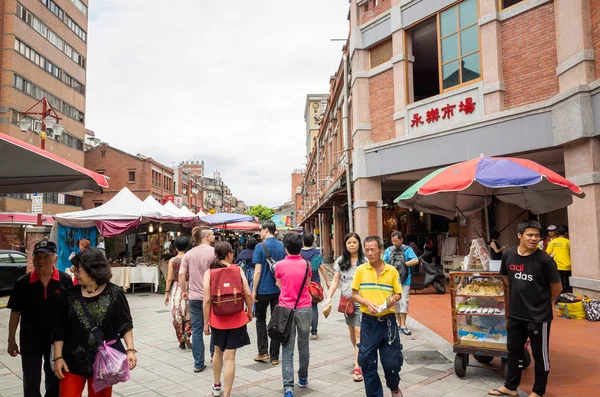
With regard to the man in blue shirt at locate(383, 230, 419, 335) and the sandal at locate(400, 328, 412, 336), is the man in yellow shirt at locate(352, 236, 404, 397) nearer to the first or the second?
the man in blue shirt at locate(383, 230, 419, 335)

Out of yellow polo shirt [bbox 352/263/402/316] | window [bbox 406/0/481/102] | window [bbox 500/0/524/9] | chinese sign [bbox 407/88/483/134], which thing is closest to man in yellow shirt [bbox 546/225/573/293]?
chinese sign [bbox 407/88/483/134]

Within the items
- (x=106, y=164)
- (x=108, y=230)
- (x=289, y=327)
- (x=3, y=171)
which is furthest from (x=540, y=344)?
(x=106, y=164)

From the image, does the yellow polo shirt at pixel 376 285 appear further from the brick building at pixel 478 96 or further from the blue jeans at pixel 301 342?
the brick building at pixel 478 96

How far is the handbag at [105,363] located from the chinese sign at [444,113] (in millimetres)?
10439

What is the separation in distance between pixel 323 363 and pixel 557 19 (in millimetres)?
8881

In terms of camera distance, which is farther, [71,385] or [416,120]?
[416,120]

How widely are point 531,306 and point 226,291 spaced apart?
127 inches

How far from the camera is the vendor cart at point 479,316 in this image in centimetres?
521

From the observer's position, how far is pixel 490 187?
5887mm

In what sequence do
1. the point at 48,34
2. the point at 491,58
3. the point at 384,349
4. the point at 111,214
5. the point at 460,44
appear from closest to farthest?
the point at 384,349 < the point at 491,58 < the point at 460,44 < the point at 111,214 < the point at 48,34

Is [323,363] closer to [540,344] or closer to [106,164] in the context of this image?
[540,344]

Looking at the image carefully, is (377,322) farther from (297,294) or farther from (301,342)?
(301,342)

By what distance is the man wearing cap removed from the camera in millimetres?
3809

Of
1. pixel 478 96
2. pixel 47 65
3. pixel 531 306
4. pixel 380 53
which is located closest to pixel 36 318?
pixel 531 306
